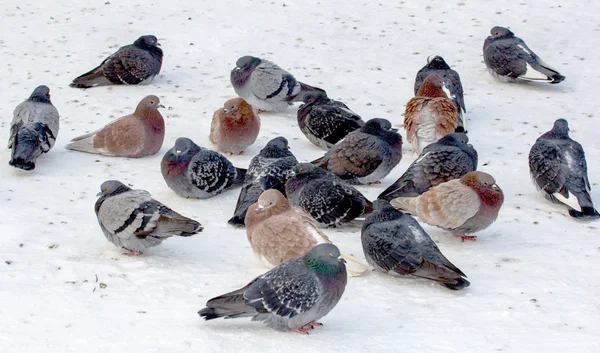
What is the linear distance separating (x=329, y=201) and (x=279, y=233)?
111 centimetres

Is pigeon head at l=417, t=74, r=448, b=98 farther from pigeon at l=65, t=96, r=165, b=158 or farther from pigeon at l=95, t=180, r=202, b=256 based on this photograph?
pigeon at l=95, t=180, r=202, b=256

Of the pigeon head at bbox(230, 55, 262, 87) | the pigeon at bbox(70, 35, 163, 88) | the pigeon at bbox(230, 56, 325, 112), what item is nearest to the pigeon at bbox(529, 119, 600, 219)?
the pigeon at bbox(230, 56, 325, 112)

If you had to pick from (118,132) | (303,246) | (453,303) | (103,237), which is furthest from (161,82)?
(453,303)

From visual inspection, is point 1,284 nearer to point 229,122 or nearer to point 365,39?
point 229,122

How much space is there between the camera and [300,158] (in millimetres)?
9734

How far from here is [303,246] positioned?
22.1 feet

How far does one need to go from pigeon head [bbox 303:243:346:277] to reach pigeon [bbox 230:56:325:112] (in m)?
5.28

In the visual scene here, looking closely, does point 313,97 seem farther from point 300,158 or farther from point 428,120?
point 428,120

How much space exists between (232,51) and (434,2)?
11.7 ft

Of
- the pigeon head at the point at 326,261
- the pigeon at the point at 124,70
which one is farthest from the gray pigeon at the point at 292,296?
the pigeon at the point at 124,70

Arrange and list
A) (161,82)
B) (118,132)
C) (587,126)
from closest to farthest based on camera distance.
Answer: (118,132)
(587,126)
(161,82)

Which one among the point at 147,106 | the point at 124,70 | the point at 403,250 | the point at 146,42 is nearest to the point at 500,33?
the point at 146,42

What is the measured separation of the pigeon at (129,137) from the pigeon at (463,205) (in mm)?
3176

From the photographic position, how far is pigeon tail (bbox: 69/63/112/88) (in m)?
11.5
